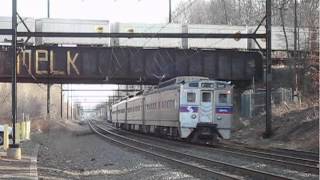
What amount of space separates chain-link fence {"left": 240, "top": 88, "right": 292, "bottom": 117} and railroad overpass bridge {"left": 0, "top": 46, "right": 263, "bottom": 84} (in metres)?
1.51

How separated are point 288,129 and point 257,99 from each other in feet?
45.1

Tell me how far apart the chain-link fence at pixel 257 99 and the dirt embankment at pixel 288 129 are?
2103mm

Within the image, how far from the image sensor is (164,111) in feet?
116

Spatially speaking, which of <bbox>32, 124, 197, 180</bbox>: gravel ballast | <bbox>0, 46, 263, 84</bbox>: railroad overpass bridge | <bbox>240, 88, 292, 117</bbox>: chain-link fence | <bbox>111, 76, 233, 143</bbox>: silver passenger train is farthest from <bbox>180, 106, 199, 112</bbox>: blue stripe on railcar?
<bbox>240, 88, 292, 117</bbox>: chain-link fence

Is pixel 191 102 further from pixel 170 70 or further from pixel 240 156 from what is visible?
pixel 170 70

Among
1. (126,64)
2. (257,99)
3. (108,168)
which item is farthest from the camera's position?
(257,99)

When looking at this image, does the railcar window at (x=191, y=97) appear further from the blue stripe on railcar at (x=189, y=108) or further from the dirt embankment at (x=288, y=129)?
the dirt embankment at (x=288, y=129)

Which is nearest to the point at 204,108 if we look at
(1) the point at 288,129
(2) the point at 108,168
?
(1) the point at 288,129

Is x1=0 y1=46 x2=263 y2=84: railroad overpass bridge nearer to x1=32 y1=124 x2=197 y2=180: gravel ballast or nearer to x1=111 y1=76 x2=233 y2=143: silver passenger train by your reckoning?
x1=111 y1=76 x2=233 y2=143: silver passenger train

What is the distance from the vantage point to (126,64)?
44.6 metres

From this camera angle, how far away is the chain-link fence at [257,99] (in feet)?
154

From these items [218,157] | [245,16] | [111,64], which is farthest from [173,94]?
[245,16]

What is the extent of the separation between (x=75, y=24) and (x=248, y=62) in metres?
13.5

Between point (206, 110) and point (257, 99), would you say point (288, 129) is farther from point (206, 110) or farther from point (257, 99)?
point (257, 99)
